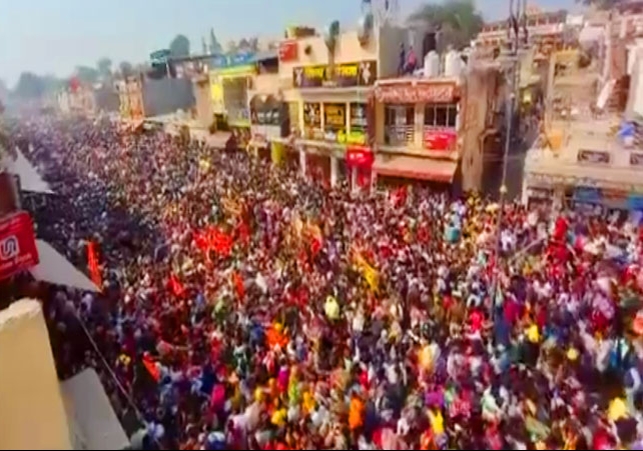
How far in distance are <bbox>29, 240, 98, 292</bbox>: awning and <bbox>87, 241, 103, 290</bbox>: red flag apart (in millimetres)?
25

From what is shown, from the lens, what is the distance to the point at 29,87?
126 inches

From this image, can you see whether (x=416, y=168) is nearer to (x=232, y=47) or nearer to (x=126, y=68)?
(x=232, y=47)

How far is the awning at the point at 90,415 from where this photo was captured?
183cm

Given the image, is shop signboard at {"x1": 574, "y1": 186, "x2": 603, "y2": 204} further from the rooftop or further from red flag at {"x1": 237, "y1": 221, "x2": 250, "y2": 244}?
red flag at {"x1": 237, "y1": 221, "x2": 250, "y2": 244}

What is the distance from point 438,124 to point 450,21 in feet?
A: 1.60

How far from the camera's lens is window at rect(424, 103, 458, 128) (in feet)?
10.0

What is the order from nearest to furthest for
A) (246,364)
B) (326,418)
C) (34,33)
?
(326,418)
(246,364)
(34,33)

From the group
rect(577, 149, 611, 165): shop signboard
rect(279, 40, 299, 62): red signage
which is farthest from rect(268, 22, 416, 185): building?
rect(577, 149, 611, 165): shop signboard

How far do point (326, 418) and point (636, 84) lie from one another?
2.15 metres

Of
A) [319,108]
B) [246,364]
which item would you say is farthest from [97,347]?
[319,108]

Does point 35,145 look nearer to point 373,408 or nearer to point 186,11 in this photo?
point 186,11

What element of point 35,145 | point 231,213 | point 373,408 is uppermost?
point 35,145

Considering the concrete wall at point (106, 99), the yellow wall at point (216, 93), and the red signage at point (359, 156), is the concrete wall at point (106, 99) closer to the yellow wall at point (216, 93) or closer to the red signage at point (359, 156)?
the yellow wall at point (216, 93)

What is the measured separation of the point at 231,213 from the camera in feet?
10.6
